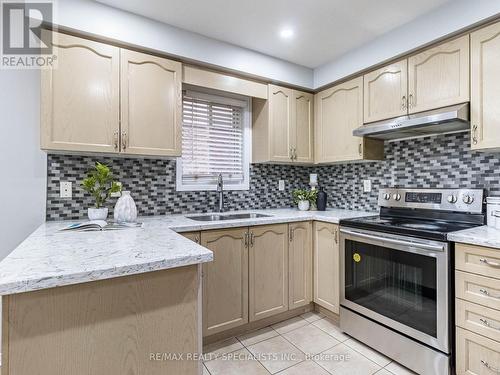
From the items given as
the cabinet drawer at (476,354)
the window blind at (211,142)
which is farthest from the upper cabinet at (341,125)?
the cabinet drawer at (476,354)

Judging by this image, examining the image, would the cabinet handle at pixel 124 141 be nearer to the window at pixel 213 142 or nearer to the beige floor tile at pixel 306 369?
the window at pixel 213 142

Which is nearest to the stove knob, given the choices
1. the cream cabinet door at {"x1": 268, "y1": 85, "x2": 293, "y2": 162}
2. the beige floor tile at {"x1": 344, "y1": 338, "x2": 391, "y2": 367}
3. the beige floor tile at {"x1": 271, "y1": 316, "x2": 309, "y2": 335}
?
the beige floor tile at {"x1": 344, "y1": 338, "x2": 391, "y2": 367}

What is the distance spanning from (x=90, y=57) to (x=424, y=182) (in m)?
2.64

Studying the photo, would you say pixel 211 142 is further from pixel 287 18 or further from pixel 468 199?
pixel 468 199

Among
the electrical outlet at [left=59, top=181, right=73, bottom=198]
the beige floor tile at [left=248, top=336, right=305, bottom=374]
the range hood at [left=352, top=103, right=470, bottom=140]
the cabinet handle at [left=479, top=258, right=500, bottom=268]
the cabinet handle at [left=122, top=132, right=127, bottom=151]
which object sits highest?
the range hood at [left=352, top=103, right=470, bottom=140]

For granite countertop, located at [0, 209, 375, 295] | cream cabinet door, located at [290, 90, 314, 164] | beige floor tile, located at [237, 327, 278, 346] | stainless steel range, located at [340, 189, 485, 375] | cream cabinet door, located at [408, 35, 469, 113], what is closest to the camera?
granite countertop, located at [0, 209, 375, 295]

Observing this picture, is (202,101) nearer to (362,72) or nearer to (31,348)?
(362,72)

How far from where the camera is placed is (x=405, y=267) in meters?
1.71

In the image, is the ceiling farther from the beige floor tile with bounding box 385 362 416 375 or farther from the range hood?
the beige floor tile with bounding box 385 362 416 375

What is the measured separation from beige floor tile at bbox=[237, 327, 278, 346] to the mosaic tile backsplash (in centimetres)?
110

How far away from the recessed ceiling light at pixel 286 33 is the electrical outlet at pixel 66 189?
6.45 ft

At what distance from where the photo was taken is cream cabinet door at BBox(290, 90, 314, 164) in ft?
8.97

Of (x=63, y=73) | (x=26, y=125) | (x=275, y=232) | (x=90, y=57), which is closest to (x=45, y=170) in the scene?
(x=26, y=125)

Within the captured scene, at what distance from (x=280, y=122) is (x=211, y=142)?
703 millimetres
